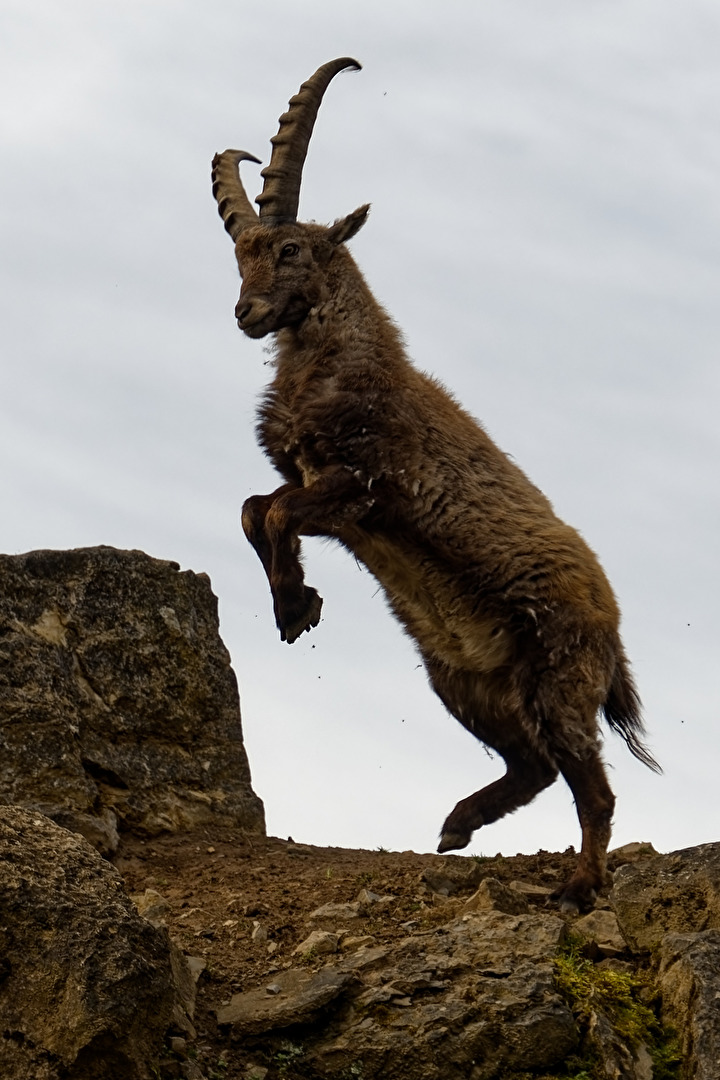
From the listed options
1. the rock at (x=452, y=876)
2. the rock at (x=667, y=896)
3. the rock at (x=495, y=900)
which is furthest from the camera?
the rock at (x=452, y=876)

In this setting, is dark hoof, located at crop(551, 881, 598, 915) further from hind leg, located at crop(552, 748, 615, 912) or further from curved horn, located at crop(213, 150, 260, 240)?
curved horn, located at crop(213, 150, 260, 240)

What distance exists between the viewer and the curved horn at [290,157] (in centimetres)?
850

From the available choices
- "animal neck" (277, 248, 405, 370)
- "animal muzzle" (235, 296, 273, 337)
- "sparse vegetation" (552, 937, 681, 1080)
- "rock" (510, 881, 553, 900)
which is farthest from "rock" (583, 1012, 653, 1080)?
"animal muzzle" (235, 296, 273, 337)

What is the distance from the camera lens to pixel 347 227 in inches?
337

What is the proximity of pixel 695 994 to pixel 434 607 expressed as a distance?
2.94 meters

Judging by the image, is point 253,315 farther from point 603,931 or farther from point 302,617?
point 603,931

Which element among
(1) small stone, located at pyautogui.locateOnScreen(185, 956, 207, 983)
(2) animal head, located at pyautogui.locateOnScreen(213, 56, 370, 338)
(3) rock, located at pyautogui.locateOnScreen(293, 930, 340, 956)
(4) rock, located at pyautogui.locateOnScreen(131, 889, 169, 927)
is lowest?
(1) small stone, located at pyautogui.locateOnScreen(185, 956, 207, 983)

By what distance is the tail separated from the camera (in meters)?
8.11

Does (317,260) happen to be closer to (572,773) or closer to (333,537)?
(333,537)

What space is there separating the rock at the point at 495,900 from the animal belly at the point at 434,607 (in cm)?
187

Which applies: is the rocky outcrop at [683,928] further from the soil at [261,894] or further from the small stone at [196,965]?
the small stone at [196,965]

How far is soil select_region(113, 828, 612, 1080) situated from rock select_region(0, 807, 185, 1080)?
0.24 metres

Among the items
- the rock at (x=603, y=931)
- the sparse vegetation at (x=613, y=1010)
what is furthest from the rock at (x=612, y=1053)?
the rock at (x=603, y=931)

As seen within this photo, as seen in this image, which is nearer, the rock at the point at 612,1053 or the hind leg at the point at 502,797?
the rock at the point at 612,1053
